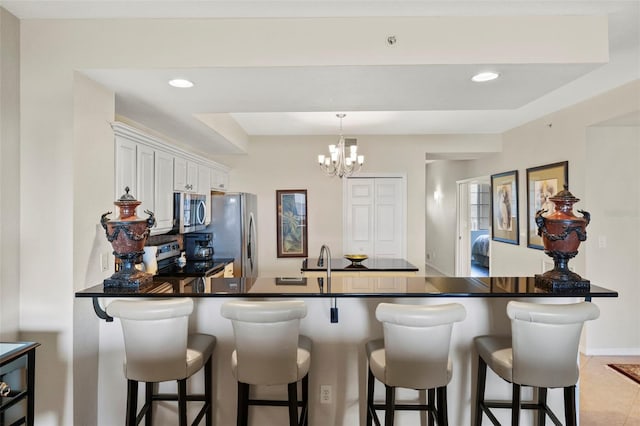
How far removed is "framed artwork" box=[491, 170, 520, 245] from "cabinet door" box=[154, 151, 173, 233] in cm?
432

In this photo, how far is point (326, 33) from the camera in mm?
2049

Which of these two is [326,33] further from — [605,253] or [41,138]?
[605,253]

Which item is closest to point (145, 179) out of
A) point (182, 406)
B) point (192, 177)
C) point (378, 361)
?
point (192, 177)

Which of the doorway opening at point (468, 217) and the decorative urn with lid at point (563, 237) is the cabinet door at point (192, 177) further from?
the doorway opening at point (468, 217)

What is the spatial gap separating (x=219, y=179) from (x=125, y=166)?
2308 millimetres

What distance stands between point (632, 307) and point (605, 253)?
65 centimetres

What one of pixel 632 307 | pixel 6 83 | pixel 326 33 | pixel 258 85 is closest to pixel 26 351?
pixel 6 83

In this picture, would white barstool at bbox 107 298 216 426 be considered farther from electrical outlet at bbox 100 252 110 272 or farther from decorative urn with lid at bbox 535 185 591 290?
decorative urn with lid at bbox 535 185 591 290

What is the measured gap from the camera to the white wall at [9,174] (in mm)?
1931

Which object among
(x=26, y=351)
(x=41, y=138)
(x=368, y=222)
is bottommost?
(x=26, y=351)

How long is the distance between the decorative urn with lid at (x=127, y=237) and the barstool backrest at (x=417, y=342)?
1408 millimetres

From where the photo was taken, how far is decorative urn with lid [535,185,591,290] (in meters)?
1.99

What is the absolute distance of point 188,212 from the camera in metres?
3.53

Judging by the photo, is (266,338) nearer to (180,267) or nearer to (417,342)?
(417,342)
